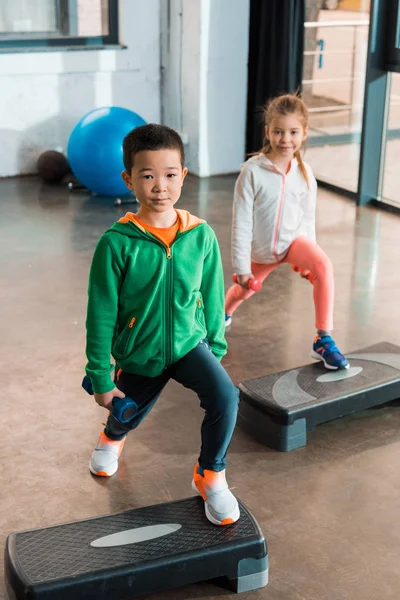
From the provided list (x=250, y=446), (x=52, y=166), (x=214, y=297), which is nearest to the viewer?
(x=214, y=297)

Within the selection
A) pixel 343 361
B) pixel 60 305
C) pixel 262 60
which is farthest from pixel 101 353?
pixel 262 60

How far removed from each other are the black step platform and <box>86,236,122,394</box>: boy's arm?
0.36m

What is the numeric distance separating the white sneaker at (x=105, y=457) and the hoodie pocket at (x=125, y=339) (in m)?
0.47

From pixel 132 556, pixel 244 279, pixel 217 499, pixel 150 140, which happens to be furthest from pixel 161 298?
pixel 244 279

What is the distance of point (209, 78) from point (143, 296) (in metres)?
4.36

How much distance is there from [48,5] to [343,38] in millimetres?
2200

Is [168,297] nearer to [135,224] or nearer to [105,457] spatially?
[135,224]

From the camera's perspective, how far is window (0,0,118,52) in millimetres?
6207

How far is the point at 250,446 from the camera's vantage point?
110 inches

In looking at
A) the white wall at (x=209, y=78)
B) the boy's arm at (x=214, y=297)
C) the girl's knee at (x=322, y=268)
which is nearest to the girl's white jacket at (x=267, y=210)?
the girl's knee at (x=322, y=268)

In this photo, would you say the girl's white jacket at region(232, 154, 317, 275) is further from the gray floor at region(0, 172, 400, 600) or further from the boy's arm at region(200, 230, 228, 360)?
the boy's arm at region(200, 230, 228, 360)

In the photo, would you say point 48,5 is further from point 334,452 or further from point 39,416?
point 334,452

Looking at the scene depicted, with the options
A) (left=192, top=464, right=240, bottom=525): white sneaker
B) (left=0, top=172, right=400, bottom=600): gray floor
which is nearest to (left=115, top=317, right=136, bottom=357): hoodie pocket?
(left=192, top=464, right=240, bottom=525): white sneaker

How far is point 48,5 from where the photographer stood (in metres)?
6.31
